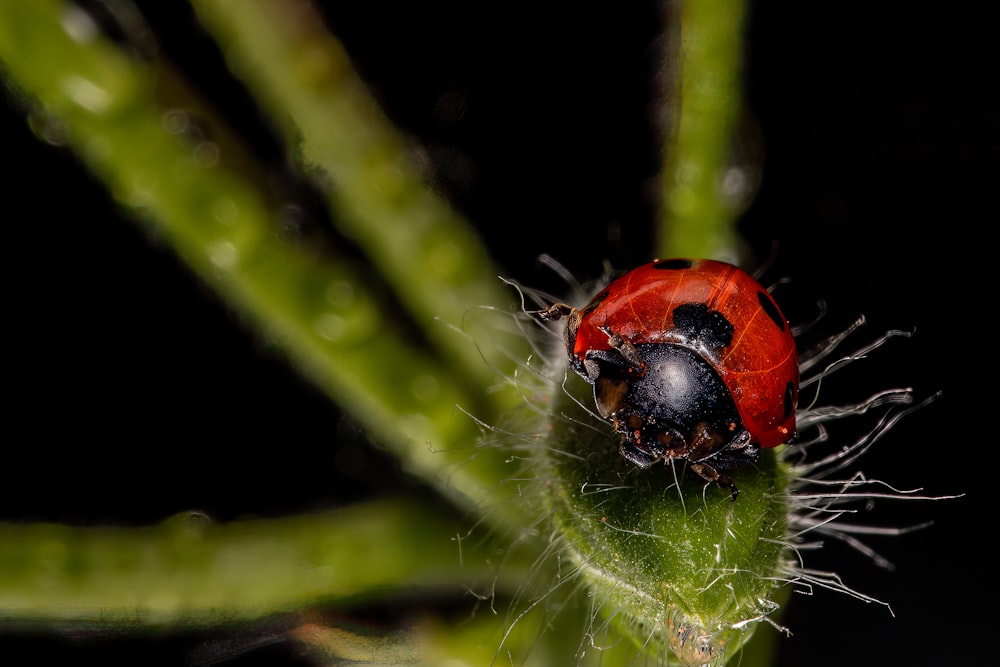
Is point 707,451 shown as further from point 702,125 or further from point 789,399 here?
point 702,125

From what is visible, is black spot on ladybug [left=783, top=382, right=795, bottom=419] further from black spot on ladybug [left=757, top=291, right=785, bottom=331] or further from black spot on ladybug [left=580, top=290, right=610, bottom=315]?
black spot on ladybug [left=580, top=290, right=610, bottom=315]

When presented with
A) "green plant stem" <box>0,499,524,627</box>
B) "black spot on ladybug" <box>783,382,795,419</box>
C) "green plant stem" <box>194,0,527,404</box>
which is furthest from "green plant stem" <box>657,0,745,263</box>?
"green plant stem" <box>0,499,524,627</box>

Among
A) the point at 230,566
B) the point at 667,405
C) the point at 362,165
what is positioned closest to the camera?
the point at 667,405

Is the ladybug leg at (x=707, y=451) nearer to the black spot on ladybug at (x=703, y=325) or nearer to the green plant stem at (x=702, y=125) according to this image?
the black spot on ladybug at (x=703, y=325)

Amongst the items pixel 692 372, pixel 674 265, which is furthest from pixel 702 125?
pixel 692 372

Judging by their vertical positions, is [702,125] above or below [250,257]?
above

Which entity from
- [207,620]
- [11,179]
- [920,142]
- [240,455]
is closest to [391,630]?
[207,620]
